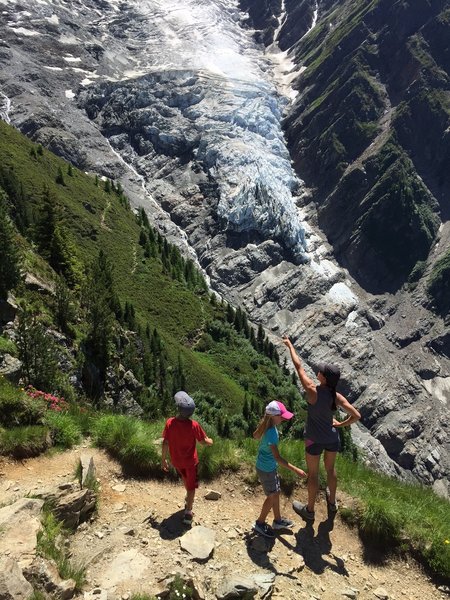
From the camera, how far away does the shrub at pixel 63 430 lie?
11719mm

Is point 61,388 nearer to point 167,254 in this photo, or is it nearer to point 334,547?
point 334,547

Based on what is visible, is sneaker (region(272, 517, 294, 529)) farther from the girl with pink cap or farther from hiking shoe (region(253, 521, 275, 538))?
hiking shoe (region(253, 521, 275, 538))

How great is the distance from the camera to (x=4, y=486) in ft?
31.9

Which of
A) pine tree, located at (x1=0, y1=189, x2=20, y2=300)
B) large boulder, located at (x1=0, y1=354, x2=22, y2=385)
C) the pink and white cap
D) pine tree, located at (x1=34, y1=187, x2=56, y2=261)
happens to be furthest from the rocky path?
pine tree, located at (x1=34, y1=187, x2=56, y2=261)

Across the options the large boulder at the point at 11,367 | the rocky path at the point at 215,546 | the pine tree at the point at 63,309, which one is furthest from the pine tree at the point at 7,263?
the rocky path at the point at 215,546

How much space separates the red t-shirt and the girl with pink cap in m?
1.34

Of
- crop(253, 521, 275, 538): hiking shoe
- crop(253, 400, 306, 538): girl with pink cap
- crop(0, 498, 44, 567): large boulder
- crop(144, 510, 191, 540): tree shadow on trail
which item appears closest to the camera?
crop(0, 498, 44, 567): large boulder

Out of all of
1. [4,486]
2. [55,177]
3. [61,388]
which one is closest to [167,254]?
[55,177]

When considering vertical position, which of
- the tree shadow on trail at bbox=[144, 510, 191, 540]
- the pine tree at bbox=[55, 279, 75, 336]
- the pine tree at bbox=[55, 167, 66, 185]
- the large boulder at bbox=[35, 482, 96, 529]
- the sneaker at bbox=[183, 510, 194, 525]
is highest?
the sneaker at bbox=[183, 510, 194, 525]

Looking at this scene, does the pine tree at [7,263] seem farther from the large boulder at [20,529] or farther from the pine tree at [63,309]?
the large boulder at [20,529]

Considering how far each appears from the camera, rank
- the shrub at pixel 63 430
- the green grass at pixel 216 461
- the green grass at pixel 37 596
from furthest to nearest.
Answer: the shrub at pixel 63 430 → the green grass at pixel 216 461 → the green grass at pixel 37 596

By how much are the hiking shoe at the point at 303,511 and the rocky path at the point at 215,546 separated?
0.73ft

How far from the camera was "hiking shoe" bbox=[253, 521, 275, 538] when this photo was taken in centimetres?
922

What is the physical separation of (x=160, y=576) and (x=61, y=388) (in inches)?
535
